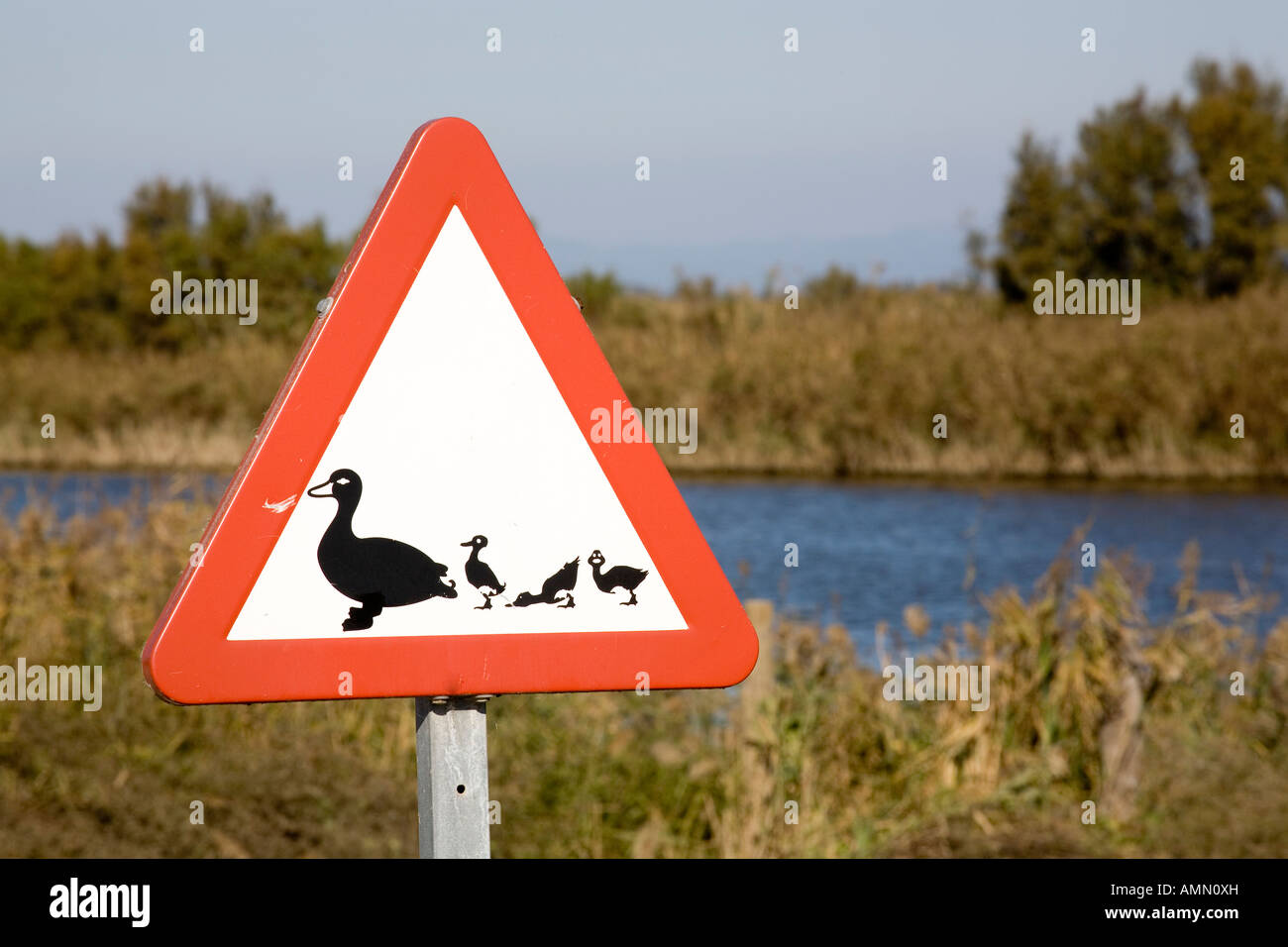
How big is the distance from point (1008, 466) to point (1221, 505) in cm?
432

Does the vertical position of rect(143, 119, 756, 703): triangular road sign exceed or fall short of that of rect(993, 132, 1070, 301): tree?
it falls short

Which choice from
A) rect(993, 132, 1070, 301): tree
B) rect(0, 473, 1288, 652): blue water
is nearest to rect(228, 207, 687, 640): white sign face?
rect(0, 473, 1288, 652): blue water

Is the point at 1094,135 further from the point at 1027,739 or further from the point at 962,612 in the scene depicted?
the point at 1027,739

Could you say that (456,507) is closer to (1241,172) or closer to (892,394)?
(892,394)

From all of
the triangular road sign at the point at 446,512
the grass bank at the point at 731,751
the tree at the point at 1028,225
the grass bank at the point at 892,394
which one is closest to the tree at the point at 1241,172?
the tree at the point at 1028,225

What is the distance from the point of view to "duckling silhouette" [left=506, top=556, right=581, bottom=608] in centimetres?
206

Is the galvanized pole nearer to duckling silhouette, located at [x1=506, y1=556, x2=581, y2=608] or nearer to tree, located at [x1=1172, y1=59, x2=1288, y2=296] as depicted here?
duckling silhouette, located at [x1=506, y1=556, x2=581, y2=608]

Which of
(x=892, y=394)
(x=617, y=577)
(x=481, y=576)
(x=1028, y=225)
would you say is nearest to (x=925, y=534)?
(x=892, y=394)

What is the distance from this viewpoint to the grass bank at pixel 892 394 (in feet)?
67.1

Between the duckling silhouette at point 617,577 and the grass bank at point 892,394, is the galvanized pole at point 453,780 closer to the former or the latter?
the duckling silhouette at point 617,577

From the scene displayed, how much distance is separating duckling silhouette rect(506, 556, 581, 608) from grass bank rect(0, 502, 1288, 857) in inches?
126

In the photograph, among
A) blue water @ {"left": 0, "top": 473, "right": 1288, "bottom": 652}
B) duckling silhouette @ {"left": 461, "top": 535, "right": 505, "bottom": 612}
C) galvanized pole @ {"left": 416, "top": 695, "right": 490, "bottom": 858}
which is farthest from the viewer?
blue water @ {"left": 0, "top": 473, "right": 1288, "bottom": 652}

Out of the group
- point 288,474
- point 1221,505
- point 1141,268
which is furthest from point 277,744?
point 1141,268

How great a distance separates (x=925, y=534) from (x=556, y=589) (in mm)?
12956
